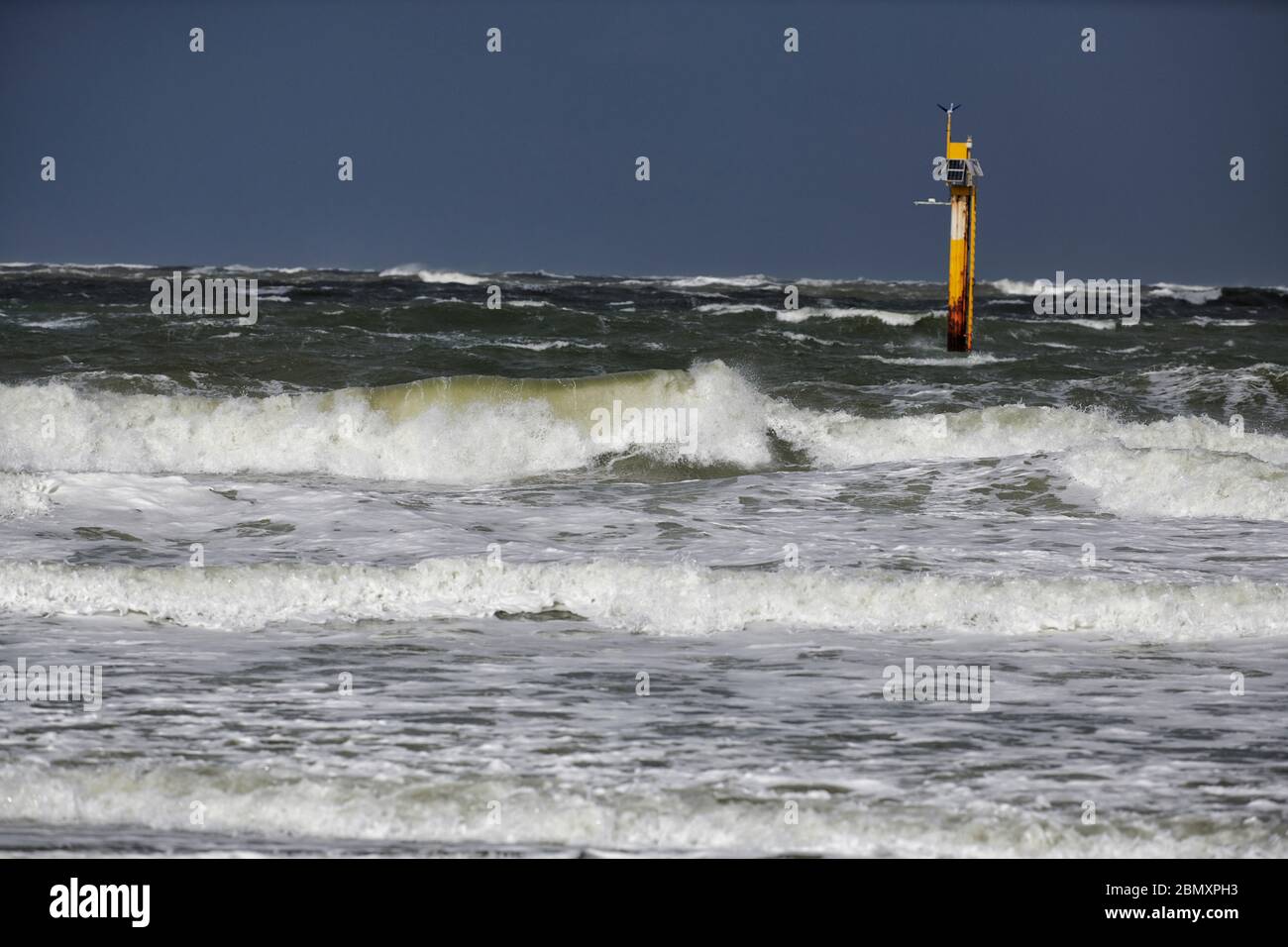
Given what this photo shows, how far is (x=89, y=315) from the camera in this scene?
74.8 ft

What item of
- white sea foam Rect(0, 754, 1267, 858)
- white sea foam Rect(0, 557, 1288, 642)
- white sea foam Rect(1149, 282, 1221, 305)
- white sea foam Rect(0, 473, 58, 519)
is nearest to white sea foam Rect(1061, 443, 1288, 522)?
white sea foam Rect(0, 557, 1288, 642)

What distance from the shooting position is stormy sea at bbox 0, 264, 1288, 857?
12.3 feet

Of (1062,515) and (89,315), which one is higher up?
(89,315)

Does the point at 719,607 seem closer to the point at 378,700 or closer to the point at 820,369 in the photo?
the point at 378,700

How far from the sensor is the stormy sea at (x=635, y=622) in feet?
12.3

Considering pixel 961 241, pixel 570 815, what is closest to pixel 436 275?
pixel 961 241

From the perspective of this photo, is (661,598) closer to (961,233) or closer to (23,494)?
(23,494)

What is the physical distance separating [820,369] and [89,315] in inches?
511

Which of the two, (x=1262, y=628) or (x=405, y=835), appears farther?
(x=1262, y=628)

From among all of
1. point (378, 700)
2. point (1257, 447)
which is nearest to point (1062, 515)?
point (1257, 447)

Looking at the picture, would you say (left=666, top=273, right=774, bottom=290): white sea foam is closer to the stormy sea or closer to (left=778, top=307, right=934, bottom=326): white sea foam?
(left=778, top=307, right=934, bottom=326): white sea foam

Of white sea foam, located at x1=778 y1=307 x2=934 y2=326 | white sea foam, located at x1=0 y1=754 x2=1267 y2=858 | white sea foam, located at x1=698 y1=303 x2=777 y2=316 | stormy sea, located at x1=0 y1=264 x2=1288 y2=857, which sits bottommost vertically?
white sea foam, located at x1=0 y1=754 x2=1267 y2=858

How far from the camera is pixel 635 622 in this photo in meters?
6.27

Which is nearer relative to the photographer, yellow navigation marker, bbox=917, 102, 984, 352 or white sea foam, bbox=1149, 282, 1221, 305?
yellow navigation marker, bbox=917, 102, 984, 352
